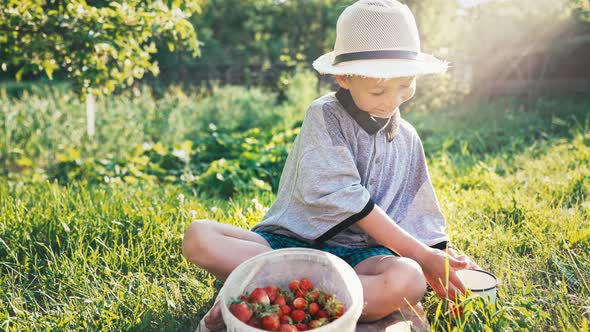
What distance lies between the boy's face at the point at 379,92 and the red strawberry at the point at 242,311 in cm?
92

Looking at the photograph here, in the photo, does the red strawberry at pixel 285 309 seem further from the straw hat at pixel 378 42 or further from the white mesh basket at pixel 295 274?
the straw hat at pixel 378 42

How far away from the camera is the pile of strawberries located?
4.52ft

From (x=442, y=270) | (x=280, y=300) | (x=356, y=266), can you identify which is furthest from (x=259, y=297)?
(x=442, y=270)

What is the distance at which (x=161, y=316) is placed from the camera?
1818 millimetres

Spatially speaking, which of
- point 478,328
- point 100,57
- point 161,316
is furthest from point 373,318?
point 100,57

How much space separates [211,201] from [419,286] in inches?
71.2

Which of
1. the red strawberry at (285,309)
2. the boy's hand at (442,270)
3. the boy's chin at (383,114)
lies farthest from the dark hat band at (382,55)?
the red strawberry at (285,309)

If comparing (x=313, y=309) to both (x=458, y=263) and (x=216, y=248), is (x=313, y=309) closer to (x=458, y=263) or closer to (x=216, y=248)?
(x=216, y=248)

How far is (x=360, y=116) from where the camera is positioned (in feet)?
6.42

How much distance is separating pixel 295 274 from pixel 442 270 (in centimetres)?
56

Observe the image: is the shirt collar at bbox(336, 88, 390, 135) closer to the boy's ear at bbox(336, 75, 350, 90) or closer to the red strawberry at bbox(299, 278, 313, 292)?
the boy's ear at bbox(336, 75, 350, 90)

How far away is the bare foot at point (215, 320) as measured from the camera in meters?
1.60

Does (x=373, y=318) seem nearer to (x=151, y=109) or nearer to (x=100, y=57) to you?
(x=100, y=57)

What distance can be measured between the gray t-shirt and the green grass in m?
0.38
